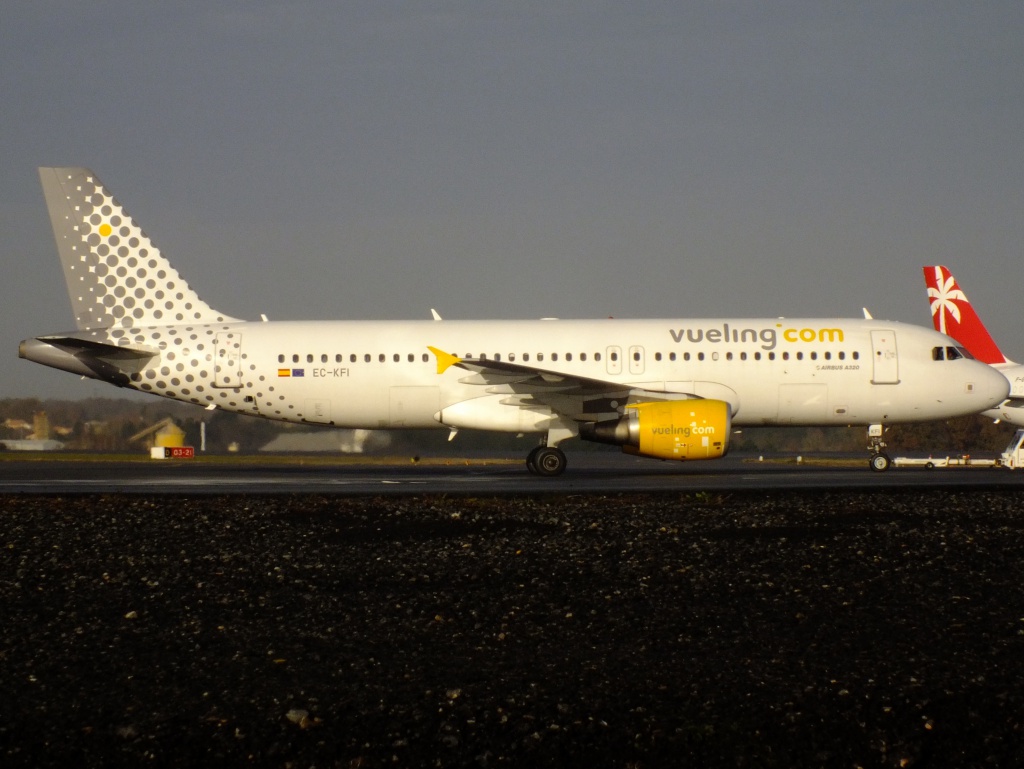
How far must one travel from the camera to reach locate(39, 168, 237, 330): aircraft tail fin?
24.9 m

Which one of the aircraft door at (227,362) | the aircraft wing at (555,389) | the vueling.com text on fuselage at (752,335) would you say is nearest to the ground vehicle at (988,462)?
the vueling.com text on fuselage at (752,335)

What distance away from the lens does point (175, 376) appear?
79.8 feet

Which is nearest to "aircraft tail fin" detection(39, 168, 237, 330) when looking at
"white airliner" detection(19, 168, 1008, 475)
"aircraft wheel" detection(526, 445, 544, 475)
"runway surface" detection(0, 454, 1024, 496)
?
"white airliner" detection(19, 168, 1008, 475)

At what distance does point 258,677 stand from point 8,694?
1377 millimetres

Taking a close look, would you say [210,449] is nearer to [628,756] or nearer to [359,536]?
[359,536]

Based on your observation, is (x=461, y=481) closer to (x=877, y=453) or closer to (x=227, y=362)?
(x=227, y=362)

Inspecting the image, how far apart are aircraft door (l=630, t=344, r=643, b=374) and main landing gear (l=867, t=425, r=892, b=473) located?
18.6ft

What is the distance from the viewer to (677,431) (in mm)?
21578

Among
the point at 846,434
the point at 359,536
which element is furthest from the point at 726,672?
the point at 846,434

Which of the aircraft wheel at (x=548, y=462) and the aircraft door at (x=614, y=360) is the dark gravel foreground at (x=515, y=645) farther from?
the aircraft door at (x=614, y=360)

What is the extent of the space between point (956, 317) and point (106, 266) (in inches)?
1172

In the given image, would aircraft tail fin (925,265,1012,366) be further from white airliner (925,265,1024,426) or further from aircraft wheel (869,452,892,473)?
aircraft wheel (869,452,892,473)

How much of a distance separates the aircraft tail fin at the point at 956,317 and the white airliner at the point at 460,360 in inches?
598

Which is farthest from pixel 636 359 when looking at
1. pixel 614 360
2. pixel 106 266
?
pixel 106 266
